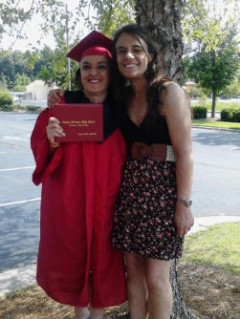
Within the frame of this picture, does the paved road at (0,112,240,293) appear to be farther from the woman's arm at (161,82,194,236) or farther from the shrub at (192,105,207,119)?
the shrub at (192,105,207,119)

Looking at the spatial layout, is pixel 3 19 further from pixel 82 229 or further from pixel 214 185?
pixel 214 185

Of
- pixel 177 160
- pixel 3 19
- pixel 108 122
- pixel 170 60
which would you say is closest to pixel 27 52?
pixel 3 19

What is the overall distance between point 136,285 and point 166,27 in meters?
1.69

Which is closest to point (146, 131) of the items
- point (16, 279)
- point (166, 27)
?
point (166, 27)

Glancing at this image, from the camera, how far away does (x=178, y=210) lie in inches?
92.4

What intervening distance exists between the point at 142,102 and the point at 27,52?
237cm

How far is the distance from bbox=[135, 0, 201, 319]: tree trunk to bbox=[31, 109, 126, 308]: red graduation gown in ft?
2.45

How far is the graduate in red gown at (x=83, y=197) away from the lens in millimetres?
2400

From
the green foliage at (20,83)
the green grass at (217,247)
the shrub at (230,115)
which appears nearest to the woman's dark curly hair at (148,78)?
the green grass at (217,247)

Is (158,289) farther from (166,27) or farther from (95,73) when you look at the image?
(166,27)

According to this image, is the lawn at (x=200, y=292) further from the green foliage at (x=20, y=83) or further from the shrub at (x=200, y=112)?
the green foliage at (x=20, y=83)

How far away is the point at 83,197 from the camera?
2.41 m

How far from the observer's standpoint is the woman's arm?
88.1 inches

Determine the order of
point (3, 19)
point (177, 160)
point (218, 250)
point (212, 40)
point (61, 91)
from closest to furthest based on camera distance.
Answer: point (177, 160)
point (61, 91)
point (3, 19)
point (218, 250)
point (212, 40)
